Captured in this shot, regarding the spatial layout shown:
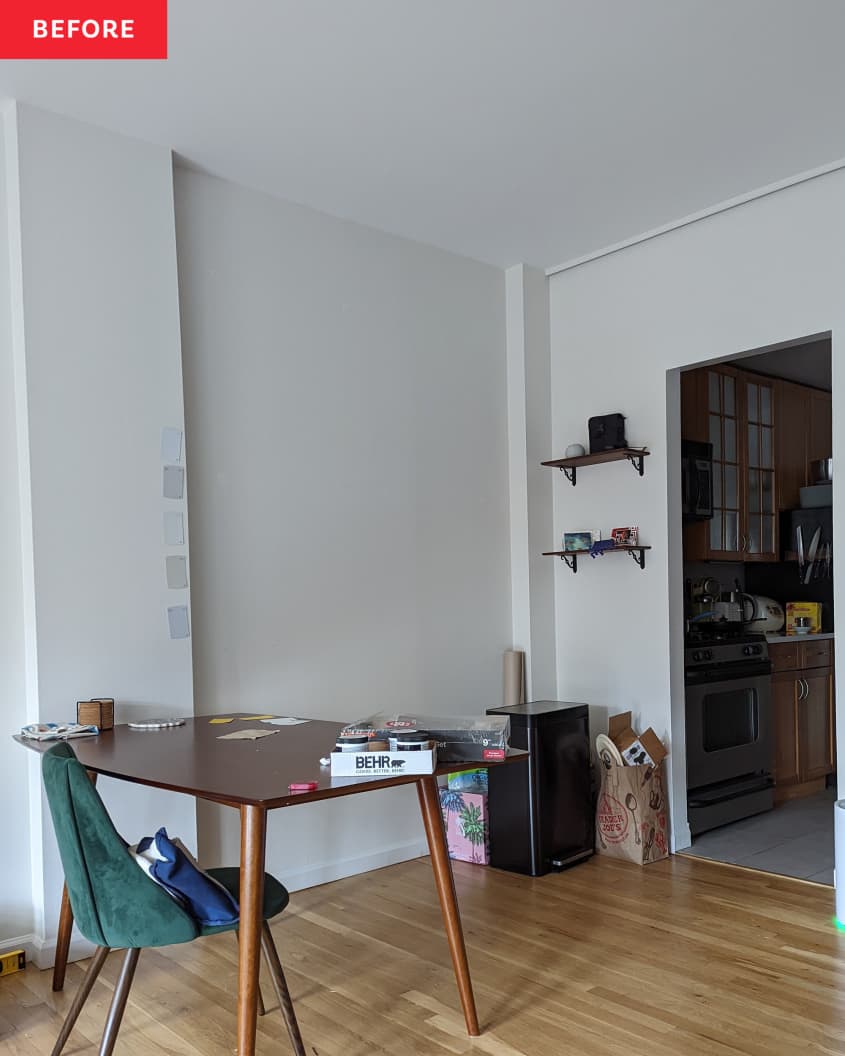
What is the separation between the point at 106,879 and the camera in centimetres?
199

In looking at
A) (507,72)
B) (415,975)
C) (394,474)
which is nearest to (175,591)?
(394,474)

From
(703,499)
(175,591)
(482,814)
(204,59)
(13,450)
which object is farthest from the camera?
(703,499)

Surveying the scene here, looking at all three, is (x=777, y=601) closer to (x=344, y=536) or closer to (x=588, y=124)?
(x=344, y=536)

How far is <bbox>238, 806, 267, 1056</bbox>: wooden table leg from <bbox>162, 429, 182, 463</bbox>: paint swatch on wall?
1.77 metres

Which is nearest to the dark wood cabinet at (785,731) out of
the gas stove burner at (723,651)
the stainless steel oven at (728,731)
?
the stainless steel oven at (728,731)

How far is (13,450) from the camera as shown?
10.4ft

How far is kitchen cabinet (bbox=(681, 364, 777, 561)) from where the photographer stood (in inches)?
198

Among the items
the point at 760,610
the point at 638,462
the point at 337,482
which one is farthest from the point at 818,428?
the point at 337,482

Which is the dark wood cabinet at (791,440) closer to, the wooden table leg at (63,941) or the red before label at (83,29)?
the red before label at (83,29)

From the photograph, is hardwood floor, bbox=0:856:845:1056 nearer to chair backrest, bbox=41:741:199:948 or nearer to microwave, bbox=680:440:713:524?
chair backrest, bbox=41:741:199:948

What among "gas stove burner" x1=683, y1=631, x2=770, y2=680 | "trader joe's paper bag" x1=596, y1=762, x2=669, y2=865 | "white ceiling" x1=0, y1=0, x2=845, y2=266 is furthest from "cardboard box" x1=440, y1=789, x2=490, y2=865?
"white ceiling" x1=0, y1=0, x2=845, y2=266

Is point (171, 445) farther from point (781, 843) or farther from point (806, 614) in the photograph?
point (806, 614)

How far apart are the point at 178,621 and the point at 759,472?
354 centimetres

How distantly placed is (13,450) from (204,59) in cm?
137
